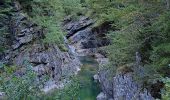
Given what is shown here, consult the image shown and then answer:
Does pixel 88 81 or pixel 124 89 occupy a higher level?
pixel 124 89

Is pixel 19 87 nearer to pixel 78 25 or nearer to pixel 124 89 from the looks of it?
pixel 124 89

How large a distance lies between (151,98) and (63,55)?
18928 mm

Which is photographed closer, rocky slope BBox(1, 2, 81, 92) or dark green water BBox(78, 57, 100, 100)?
rocky slope BBox(1, 2, 81, 92)

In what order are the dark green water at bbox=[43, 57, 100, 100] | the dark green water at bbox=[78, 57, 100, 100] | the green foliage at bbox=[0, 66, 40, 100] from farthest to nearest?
the dark green water at bbox=[78, 57, 100, 100], the dark green water at bbox=[43, 57, 100, 100], the green foliage at bbox=[0, 66, 40, 100]

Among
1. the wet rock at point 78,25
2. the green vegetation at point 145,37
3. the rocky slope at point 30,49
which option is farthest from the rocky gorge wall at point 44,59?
the wet rock at point 78,25

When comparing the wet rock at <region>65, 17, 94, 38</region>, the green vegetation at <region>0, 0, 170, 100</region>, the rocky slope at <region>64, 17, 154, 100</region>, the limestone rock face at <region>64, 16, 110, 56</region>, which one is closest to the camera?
the green vegetation at <region>0, 0, 170, 100</region>

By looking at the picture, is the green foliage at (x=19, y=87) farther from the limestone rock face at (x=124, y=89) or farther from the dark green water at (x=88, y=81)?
the dark green water at (x=88, y=81)

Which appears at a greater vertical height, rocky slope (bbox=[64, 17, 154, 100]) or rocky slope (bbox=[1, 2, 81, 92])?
rocky slope (bbox=[1, 2, 81, 92])

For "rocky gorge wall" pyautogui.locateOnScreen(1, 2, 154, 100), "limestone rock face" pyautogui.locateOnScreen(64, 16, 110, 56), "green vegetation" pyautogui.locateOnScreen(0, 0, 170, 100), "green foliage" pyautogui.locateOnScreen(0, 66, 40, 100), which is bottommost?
"limestone rock face" pyautogui.locateOnScreen(64, 16, 110, 56)

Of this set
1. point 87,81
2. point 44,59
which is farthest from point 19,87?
point 87,81

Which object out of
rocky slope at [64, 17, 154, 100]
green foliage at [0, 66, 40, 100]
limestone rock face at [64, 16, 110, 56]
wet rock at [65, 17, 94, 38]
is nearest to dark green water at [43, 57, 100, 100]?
rocky slope at [64, 17, 154, 100]

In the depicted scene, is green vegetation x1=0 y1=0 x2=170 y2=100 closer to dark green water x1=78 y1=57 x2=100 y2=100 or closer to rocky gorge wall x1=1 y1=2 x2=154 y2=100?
rocky gorge wall x1=1 y1=2 x2=154 y2=100

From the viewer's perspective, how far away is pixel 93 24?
171 feet

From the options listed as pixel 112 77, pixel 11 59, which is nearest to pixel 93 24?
pixel 11 59
